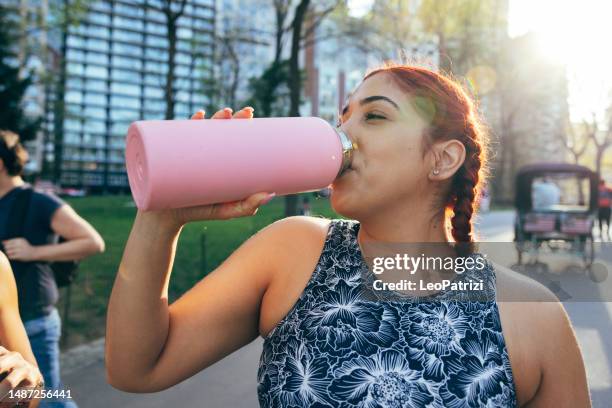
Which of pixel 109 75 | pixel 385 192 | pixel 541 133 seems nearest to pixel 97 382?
pixel 385 192

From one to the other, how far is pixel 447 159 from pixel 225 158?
2.15ft

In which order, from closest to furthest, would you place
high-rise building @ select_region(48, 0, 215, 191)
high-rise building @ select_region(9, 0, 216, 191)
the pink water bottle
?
the pink water bottle < high-rise building @ select_region(9, 0, 216, 191) < high-rise building @ select_region(48, 0, 215, 191)

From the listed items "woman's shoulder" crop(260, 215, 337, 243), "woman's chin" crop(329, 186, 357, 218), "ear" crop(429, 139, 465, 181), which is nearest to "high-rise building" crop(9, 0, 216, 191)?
"woman's shoulder" crop(260, 215, 337, 243)

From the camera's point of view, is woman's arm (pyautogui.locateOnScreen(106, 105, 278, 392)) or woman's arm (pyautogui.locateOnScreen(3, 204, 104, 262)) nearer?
woman's arm (pyautogui.locateOnScreen(106, 105, 278, 392))

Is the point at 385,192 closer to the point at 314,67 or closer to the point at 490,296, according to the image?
the point at 490,296

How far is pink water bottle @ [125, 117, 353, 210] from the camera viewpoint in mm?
1022

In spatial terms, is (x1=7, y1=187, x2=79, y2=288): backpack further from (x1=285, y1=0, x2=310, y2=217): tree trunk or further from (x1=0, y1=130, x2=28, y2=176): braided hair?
(x1=285, y1=0, x2=310, y2=217): tree trunk

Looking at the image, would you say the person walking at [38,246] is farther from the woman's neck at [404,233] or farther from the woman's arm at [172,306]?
the woman's neck at [404,233]

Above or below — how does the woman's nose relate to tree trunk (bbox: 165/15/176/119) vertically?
below

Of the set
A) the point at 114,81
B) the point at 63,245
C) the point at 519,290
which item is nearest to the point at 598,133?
the point at 63,245

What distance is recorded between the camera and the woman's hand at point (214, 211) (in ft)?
3.72

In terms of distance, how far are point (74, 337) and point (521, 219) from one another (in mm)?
8339

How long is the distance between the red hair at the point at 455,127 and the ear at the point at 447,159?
0.02 metres

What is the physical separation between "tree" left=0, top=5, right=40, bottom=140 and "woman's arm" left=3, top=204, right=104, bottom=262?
26.2 metres
